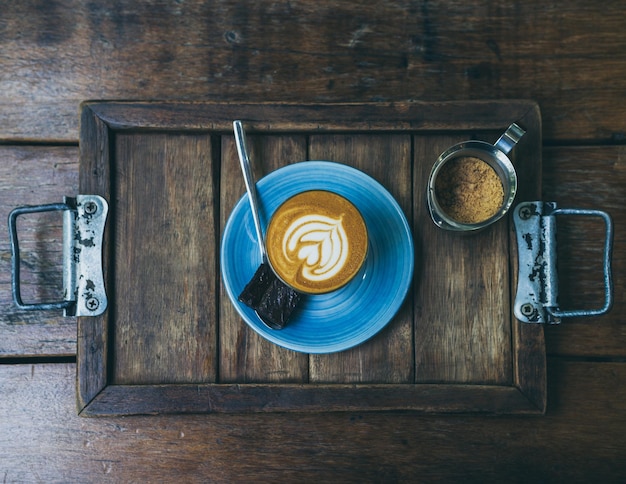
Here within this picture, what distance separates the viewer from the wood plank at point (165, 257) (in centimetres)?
108

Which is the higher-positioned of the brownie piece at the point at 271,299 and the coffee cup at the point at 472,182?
the coffee cup at the point at 472,182

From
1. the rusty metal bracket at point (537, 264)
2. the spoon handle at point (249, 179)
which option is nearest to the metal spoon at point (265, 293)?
the spoon handle at point (249, 179)

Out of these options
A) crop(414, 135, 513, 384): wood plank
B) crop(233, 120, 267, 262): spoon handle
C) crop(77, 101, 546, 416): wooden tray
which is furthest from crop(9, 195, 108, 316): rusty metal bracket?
crop(414, 135, 513, 384): wood plank

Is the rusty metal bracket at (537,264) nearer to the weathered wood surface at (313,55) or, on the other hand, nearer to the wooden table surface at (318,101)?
the wooden table surface at (318,101)

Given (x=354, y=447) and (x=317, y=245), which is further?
(x=354, y=447)

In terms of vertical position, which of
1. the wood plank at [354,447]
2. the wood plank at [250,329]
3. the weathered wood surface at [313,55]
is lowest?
the wood plank at [354,447]

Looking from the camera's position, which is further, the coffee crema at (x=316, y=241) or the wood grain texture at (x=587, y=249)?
the wood grain texture at (x=587, y=249)

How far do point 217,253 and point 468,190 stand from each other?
0.51 metres

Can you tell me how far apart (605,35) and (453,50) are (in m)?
0.32

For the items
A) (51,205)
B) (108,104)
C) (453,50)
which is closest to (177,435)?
(51,205)

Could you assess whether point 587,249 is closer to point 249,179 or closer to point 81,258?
point 249,179

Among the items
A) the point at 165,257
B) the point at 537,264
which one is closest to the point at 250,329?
the point at 165,257

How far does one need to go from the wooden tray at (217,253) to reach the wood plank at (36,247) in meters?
0.10

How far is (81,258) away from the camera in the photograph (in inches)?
42.1
